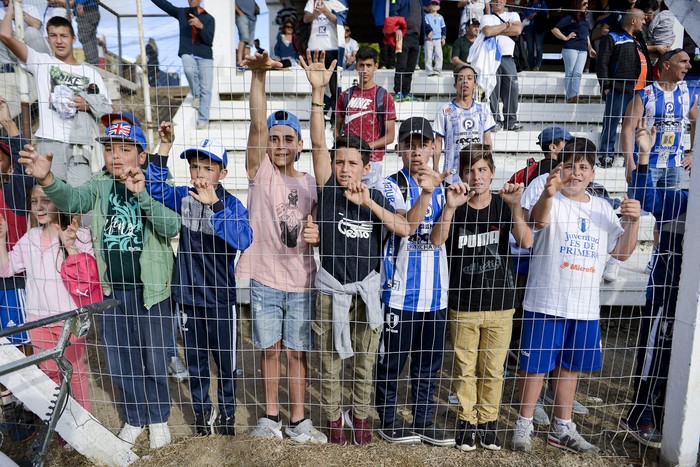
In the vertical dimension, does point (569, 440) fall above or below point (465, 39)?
below

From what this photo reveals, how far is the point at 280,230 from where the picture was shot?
122 inches

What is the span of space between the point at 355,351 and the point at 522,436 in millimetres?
1091

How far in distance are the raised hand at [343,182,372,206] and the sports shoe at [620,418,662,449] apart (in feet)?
7.09

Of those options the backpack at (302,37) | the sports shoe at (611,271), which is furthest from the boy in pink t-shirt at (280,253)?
the backpack at (302,37)

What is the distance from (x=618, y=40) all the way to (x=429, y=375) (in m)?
4.32

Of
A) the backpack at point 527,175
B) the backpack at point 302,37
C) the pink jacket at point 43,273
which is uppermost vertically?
the backpack at point 302,37

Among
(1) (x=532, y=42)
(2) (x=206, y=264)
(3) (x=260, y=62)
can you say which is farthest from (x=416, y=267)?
(1) (x=532, y=42)

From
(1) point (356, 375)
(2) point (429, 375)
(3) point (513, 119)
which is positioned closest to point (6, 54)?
(1) point (356, 375)

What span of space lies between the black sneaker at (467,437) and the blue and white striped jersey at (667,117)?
2.43 meters

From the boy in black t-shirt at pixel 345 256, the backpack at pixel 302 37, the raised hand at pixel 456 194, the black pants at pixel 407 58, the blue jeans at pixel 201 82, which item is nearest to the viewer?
the raised hand at pixel 456 194

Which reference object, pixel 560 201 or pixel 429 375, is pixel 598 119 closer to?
pixel 560 201

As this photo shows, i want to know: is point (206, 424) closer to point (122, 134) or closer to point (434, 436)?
point (434, 436)

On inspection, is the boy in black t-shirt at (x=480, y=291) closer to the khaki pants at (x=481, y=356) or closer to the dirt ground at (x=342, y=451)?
the khaki pants at (x=481, y=356)

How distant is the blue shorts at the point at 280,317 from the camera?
309cm
